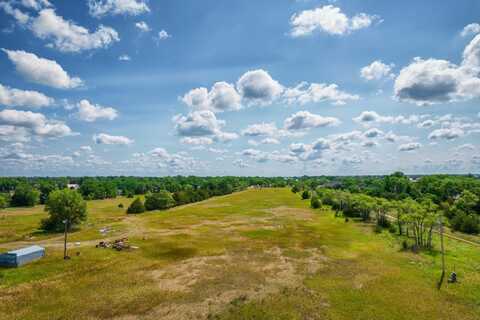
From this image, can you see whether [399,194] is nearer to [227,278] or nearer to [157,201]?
[157,201]

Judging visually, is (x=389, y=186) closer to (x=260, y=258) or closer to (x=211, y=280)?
(x=260, y=258)

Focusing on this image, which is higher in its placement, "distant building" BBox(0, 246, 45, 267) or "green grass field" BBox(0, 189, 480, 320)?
"distant building" BBox(0, 246, 45, 267)

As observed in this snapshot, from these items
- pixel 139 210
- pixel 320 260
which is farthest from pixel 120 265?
pixel 139 210

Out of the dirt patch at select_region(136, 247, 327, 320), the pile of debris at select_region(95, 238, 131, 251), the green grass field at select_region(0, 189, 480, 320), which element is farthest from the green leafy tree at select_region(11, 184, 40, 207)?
the dirt patch at select_region(136, 247, 327, 320)

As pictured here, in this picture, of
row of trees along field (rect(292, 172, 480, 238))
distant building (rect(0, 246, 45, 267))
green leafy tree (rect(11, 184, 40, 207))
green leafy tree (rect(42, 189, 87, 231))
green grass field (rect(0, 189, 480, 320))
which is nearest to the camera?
green grass field (rect(0, 189, 480, 320))

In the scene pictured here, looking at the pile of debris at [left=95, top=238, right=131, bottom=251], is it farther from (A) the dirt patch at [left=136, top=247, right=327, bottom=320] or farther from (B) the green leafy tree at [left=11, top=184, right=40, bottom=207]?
(B) the green leafy tree at [left=11, top=184, right=40, bottom=207]

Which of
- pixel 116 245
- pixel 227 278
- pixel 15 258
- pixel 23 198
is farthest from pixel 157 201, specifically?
pixel 227 278
